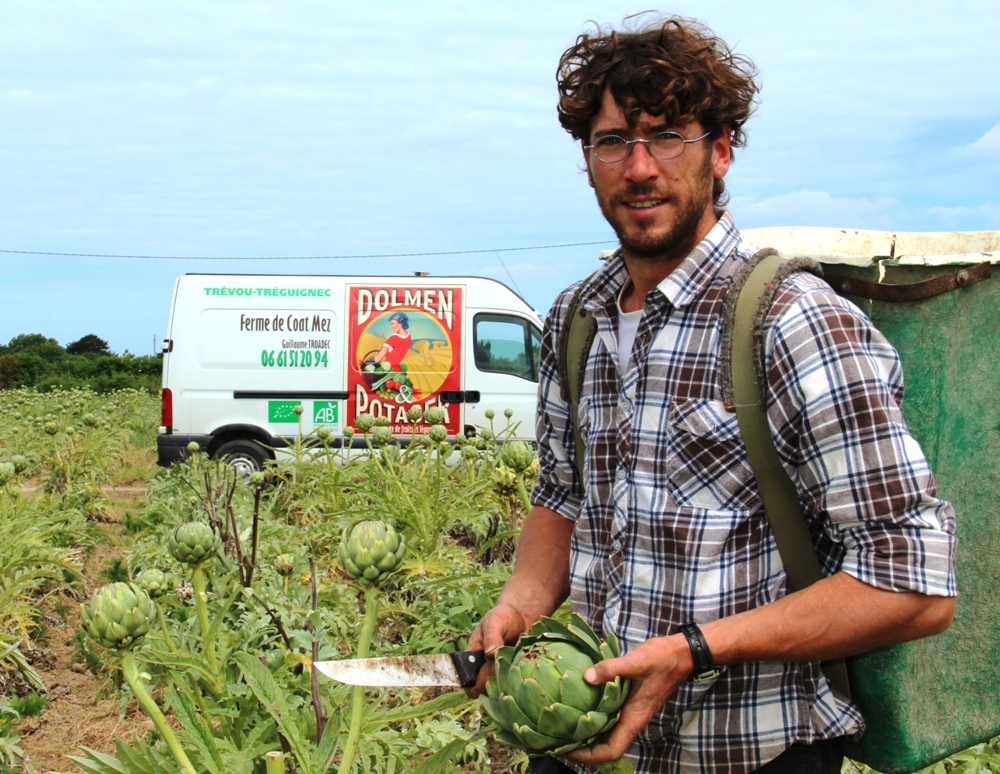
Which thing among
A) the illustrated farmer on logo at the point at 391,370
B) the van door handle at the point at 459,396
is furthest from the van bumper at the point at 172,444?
the van door handle at the point at 459,396

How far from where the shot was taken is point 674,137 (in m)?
1.64

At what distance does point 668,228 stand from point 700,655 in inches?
→ 27.5

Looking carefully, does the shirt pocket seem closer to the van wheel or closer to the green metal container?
the green metal container

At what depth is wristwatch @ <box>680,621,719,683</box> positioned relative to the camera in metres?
1.35

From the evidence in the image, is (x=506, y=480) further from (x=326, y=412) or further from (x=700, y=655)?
(x=326, y=412)

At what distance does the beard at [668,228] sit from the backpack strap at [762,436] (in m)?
0.22

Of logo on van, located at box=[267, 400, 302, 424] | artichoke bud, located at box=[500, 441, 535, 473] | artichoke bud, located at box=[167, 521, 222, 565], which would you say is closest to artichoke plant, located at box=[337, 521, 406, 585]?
artichoke bud, located at box=[167, 521, 222, 565]

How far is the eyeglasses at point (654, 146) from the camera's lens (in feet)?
5.36

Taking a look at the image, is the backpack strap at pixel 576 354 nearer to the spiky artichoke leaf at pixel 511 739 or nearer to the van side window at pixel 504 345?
the spiky artichoke leaf at pixel 511 739

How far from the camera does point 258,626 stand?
2.99m

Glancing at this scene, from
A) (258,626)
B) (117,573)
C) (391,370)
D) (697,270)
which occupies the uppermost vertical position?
(391,370)

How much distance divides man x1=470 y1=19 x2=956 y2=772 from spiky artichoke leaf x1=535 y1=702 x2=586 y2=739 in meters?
0.06

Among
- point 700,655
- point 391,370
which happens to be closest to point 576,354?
point 700,655

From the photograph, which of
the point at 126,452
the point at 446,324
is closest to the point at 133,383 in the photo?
the point at 126,452
